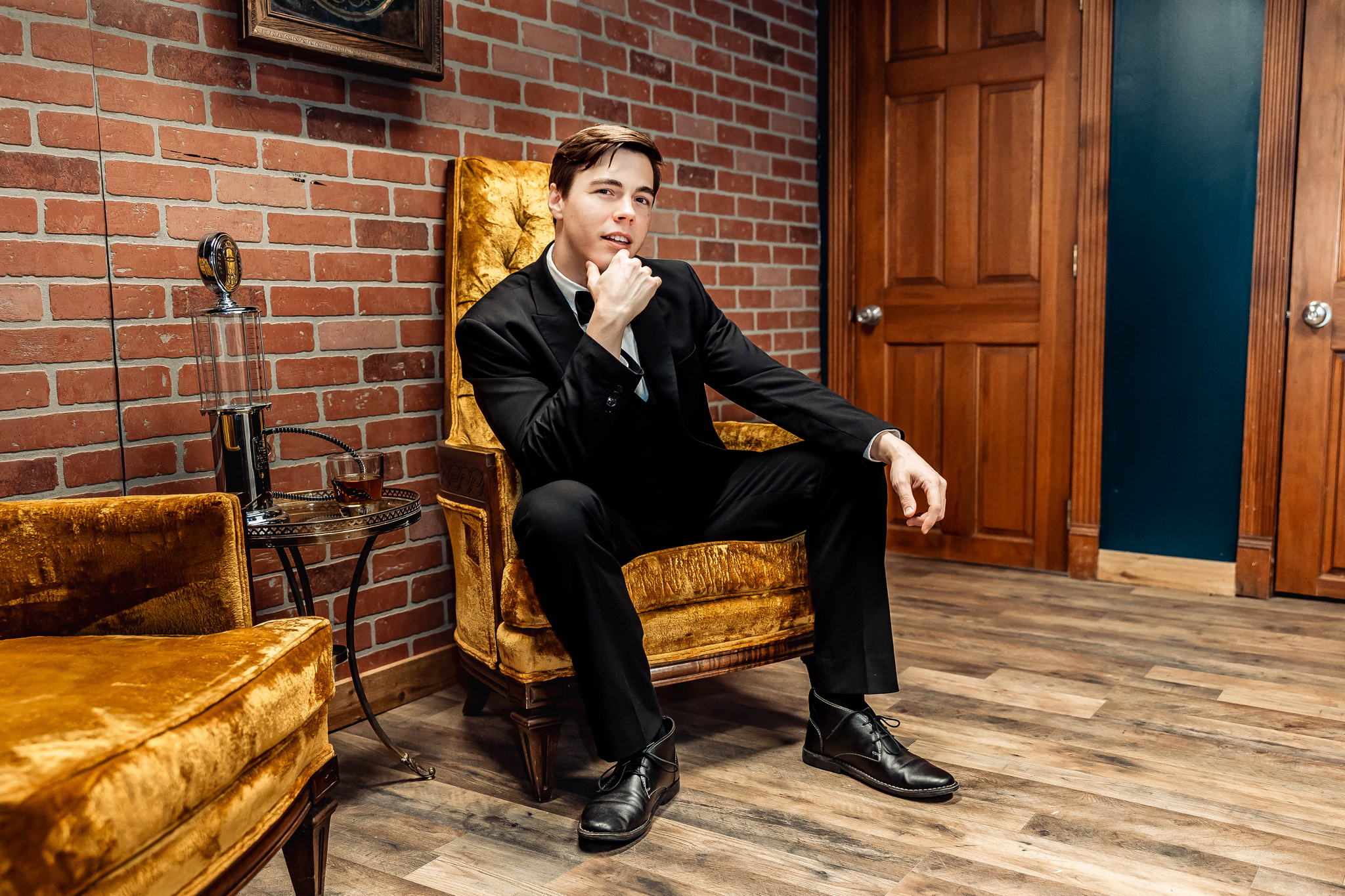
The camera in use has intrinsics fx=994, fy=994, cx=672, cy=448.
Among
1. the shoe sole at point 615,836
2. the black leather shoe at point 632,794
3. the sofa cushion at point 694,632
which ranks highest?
the sofa cushion at point 694,632

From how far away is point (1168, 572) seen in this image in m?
3.11

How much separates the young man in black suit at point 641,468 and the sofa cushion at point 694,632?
7 centimetres

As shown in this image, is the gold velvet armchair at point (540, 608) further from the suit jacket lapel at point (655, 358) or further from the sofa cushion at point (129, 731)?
the sofa cushion at point (129, 731)

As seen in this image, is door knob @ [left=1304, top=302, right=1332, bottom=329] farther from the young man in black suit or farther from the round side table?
the round side table

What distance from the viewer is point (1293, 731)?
1.98 meters

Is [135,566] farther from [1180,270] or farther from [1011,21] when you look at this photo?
[1011,21]

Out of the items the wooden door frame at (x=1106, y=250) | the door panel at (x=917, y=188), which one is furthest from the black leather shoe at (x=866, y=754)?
the door panel at (x=917, y=188)

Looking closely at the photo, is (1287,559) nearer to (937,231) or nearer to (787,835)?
(937,231)

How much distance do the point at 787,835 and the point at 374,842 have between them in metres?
0.68

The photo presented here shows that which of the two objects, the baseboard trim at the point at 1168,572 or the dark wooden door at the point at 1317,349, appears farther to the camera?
the baseboard trim at the point at 1168,572

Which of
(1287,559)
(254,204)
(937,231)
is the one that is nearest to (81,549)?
(254,204)

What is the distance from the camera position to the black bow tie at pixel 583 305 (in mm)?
1873

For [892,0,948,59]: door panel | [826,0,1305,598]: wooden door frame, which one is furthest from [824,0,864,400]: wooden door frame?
[892,0,948,59]: door panel

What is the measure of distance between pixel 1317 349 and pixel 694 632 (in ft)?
7.19
